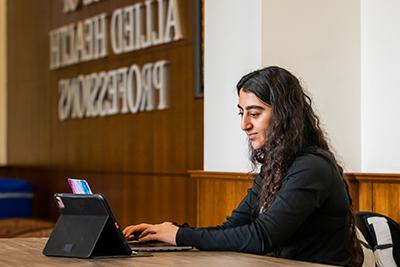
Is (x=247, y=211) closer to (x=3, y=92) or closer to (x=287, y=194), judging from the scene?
(x=287, y=194)

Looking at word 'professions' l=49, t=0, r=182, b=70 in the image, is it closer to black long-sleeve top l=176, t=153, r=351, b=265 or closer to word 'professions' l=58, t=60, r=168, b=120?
word 'professions' l=58, t=60, r=168, b=120

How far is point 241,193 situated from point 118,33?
2599 millimetres

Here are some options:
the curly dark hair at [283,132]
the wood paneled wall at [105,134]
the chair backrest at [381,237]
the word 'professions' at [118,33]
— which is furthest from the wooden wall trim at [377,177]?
the word 'professions' at [118,33]

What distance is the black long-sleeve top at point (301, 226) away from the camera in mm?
3023

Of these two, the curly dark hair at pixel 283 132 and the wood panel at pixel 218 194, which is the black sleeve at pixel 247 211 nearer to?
the curly dark hair at pixel 283 132

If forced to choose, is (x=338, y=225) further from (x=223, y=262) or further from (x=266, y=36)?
(x=266, y=36)

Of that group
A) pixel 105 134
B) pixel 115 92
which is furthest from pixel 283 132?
pixel 105 134

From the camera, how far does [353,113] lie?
464 cm

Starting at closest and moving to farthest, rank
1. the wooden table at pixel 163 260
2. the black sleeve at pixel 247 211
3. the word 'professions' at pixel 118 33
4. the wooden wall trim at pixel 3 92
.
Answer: the wooden table at pixel 163 260
the black sleeve at pixel 247 211
the word 'professions' at pixel 118 33
the wooden wall trim at pixel 3 92

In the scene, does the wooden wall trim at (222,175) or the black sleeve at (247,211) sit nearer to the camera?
the black sleeve at (247,211)

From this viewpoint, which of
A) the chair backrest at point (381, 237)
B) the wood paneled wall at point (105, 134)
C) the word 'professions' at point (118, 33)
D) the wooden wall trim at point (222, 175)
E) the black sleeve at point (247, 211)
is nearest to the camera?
the black sleeve at point (247, 211)

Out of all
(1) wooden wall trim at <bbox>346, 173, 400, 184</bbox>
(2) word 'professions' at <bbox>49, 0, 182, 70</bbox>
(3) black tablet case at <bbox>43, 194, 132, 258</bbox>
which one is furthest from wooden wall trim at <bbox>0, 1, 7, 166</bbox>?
(3) black tablet case at <bbox>43, 194, 132, 258</bbox>

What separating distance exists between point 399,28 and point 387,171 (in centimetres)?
73

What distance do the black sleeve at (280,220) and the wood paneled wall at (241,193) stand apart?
3.32 feet
